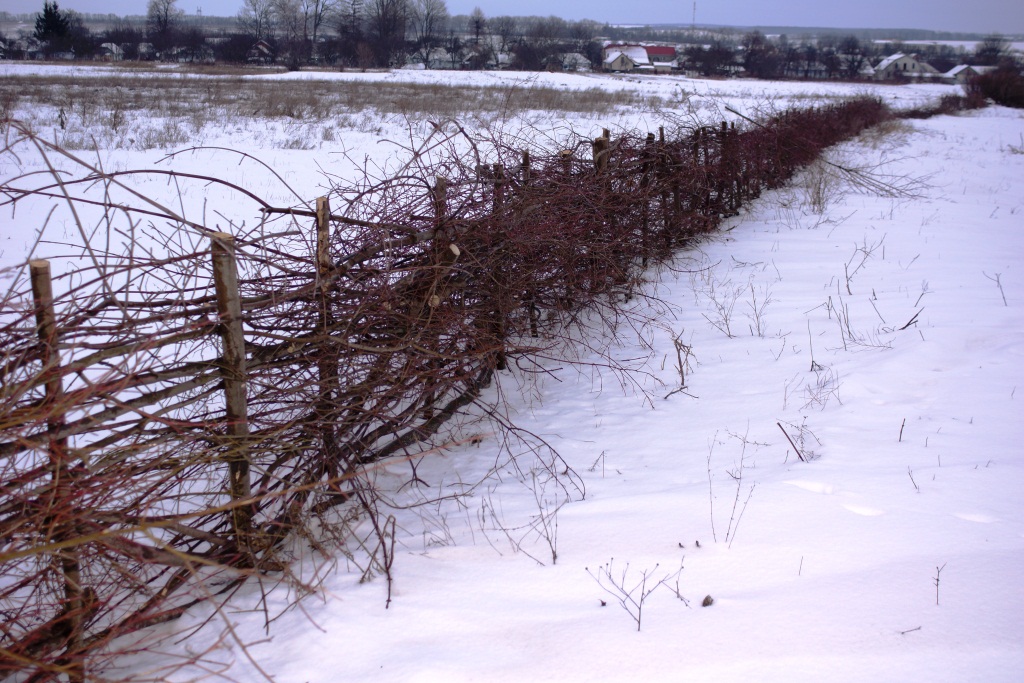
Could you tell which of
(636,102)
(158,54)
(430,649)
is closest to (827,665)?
(430,649)

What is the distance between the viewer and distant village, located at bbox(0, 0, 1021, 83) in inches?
1944

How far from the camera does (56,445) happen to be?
7.13 feet

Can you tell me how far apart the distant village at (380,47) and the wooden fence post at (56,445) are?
41.6m

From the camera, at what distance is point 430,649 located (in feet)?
8.24

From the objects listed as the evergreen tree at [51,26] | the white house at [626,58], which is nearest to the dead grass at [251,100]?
the evergreen tree at [51,26]

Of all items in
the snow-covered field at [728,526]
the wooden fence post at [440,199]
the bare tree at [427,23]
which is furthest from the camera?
the bare tree at [427,23]

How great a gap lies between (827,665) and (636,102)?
2926 cm

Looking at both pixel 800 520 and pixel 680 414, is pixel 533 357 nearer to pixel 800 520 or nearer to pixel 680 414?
pixel 680 414

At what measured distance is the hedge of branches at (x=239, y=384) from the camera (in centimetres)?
224

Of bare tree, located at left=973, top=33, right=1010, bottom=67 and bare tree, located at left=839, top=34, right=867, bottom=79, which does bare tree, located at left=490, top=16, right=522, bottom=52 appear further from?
bare tree, located at left=973, top=33, right=1010, bottom=67

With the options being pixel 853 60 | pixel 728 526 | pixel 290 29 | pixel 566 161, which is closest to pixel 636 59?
pixel 853 60

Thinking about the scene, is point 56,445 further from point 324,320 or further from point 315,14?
point 315,14

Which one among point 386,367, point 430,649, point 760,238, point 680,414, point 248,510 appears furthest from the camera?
point 760,238

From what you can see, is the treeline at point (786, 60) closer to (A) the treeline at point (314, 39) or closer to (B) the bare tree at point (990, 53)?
(B) the bare tree at point (990, 53)
